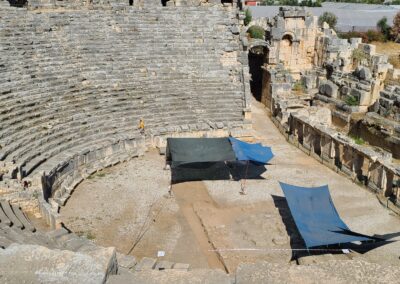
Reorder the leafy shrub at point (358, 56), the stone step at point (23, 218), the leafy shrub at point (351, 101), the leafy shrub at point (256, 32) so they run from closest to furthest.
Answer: the stone step at point (23, 218)
the leafy shrub at point (351, 101)
the leafy shrub at point (358, 56)
the leafy shrub at point (256, 32)

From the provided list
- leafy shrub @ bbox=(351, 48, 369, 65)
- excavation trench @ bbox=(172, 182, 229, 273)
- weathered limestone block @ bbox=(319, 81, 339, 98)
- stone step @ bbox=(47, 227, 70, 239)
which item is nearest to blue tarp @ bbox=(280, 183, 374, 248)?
excavation trench @ bbox=(172, 182, 229, 273)

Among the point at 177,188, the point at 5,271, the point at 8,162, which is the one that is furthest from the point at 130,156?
the point at 5,271

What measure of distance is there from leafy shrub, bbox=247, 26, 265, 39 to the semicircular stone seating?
14.2m

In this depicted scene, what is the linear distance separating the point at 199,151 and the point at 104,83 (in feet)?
18.4

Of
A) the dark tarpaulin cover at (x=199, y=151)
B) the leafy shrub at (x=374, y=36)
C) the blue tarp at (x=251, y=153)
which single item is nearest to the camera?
the dark tarpaulin cover at (x=199, y=151)

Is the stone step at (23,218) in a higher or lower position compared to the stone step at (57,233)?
higher

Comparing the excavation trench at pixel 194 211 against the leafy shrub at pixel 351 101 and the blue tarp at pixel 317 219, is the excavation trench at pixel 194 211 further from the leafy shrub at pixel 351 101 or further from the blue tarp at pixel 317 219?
the leafy shrub at pixel 351 101

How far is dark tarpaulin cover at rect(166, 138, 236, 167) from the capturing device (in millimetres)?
13484

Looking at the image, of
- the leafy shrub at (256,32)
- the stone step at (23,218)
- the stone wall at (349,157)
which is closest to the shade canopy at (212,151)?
the stone wall at (349,157)

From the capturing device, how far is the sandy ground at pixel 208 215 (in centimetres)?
1057

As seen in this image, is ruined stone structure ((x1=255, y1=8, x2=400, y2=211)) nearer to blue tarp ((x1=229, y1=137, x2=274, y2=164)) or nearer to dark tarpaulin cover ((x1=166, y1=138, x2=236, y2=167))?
blue tarp ((x1=229, y1=137, x2=274, y2=164))

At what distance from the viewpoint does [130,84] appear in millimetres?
17766

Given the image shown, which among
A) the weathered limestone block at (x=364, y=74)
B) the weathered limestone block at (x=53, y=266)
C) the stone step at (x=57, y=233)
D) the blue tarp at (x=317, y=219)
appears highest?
the weathered limestone block at (x=53, y=266)

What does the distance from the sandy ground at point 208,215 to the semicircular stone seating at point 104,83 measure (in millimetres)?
1094
